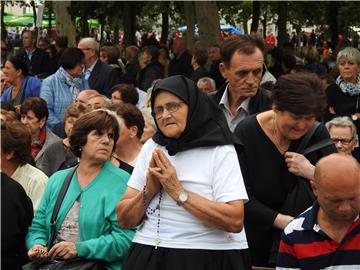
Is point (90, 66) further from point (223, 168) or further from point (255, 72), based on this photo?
point (223, 168)

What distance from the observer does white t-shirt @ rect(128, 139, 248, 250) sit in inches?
164

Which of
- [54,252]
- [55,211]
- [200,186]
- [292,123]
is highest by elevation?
[292,123]

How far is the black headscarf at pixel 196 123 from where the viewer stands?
4.18 meters

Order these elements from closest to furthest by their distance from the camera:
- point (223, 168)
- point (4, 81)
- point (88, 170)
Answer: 1. point (223, 168)
2. point (88, 170)
3. point (4, 81)

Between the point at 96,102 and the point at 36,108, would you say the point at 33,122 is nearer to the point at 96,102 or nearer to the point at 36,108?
the point at 36,108

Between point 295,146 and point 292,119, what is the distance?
0.24m

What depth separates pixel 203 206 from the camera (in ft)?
13.4

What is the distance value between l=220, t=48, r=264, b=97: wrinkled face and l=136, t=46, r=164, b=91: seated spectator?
27.3 ft

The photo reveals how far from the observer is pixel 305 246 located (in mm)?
3719

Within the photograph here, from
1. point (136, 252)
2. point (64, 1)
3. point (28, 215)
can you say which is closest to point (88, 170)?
point (28, 215)

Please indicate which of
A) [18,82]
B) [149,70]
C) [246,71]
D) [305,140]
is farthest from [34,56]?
[305,140]

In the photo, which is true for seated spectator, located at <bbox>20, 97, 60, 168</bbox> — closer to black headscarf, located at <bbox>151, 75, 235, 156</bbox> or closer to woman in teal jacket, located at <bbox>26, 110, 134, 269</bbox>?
woman in teal jacket, located at <bbox>26, 110, 134, 269</bbox>

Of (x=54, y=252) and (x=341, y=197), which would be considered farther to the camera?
(x=54, y=252)

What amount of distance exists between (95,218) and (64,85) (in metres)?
5.44
